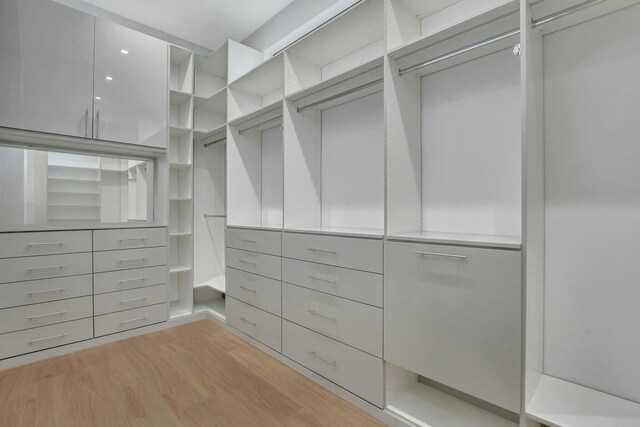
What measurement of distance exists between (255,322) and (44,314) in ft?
5.04

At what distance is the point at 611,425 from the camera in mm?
1112

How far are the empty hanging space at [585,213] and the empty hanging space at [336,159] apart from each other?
0.88 metres

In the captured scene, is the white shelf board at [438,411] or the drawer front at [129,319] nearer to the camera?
the white shelf board at [438,411]

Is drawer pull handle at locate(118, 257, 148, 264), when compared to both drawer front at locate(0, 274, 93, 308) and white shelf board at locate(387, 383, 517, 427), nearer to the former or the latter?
drawer front at locate(0, 274, 93, 308)

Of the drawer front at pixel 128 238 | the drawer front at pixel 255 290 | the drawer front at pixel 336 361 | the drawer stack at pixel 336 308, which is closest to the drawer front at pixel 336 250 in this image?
the drawer stack at pixel 336 308

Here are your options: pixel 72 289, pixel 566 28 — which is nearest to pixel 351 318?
pixel 566 28

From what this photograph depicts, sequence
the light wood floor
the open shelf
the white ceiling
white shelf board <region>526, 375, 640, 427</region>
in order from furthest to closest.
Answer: the white ceiling < the open shelf < the light wood floor < white shelf board <region>526, 375, 640, 427</region>

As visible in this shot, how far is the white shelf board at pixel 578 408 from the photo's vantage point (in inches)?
44.1

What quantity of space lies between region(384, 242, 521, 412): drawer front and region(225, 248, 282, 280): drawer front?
0.95 meters

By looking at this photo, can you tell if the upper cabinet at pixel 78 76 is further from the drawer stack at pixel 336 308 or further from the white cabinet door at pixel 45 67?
the drawer stack at pixel 336 308

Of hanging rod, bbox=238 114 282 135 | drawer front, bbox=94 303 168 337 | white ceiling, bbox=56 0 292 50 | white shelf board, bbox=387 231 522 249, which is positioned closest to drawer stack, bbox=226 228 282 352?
drawer front, bbox=94 303 168 337

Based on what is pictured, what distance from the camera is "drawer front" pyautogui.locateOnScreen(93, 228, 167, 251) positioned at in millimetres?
2547

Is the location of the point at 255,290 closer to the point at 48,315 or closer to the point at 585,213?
the point at 48,315

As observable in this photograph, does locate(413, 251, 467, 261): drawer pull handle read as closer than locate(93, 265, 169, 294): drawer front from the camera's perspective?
Yes
